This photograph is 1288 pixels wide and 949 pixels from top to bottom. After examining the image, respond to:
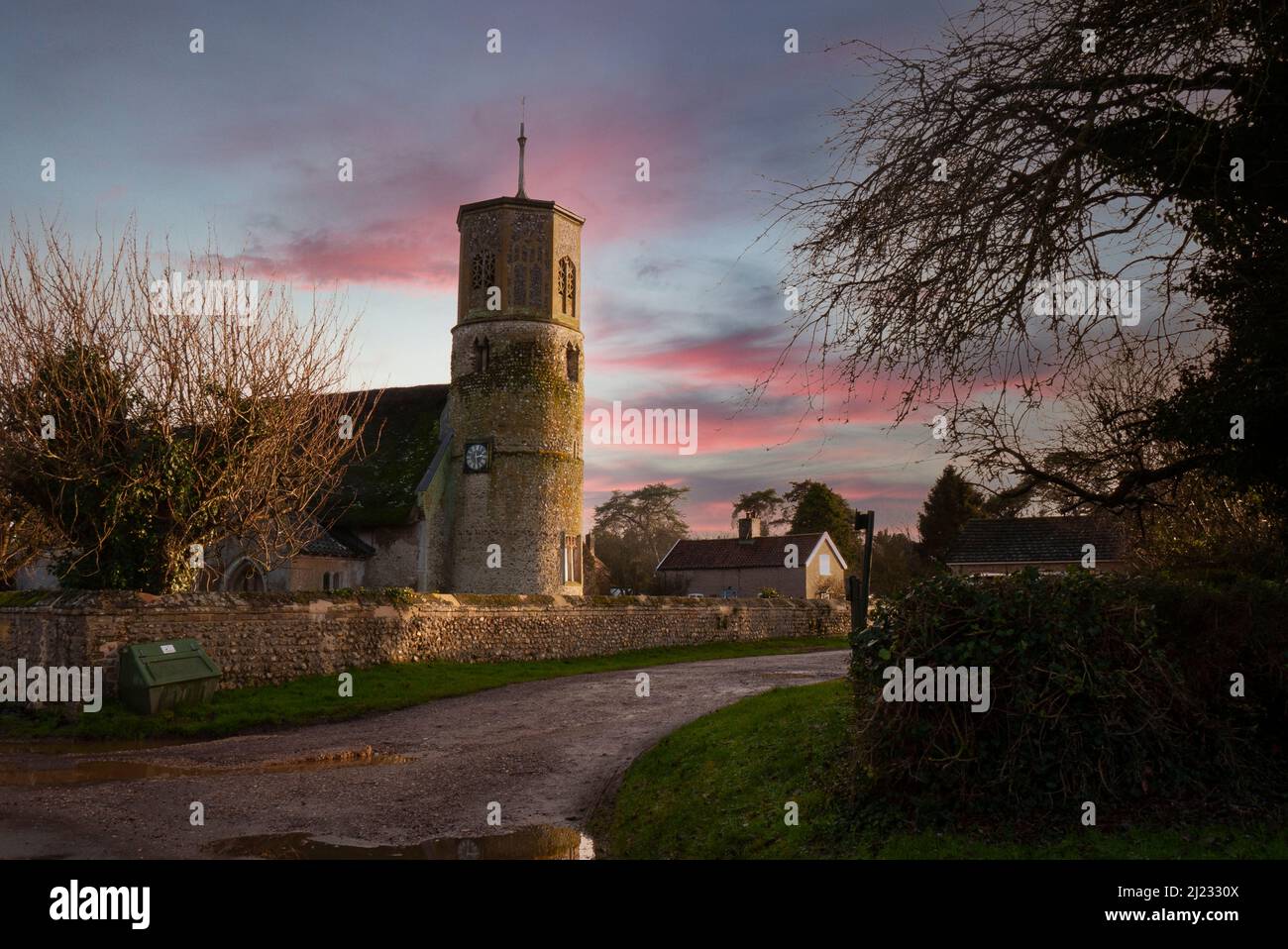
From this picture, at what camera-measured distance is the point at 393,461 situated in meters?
38.5

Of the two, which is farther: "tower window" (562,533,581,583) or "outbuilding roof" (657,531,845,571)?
"outbuilding roof" (657,531,845,571)

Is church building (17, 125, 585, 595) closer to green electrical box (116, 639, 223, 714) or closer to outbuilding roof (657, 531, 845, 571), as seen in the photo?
green electrical box (116, 639, 223, 714)

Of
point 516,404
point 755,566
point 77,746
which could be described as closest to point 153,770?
point 77,746

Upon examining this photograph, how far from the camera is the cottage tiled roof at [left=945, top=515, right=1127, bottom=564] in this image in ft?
130

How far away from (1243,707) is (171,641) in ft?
53.9

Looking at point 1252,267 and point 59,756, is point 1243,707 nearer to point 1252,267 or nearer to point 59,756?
point 1252,267

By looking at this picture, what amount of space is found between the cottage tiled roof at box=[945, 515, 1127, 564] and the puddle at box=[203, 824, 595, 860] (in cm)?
3429

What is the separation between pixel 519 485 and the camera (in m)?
37.4

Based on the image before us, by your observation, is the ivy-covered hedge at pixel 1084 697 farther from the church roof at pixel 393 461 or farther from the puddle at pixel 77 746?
the church roof at pixel 393 461

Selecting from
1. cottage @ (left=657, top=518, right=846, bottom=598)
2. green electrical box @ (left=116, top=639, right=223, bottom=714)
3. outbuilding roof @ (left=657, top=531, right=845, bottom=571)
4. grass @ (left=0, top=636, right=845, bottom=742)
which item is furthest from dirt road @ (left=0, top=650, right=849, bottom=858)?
outbuilding roof @ (left=657, top=531, right=845, bottom=571)

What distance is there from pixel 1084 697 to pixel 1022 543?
36.4 metres

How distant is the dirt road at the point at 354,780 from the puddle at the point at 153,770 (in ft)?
0.09

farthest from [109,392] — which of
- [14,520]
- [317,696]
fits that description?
[14,520]

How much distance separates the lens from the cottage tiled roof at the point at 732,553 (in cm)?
5559
